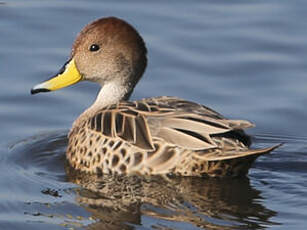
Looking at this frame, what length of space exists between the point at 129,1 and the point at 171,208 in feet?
18.1

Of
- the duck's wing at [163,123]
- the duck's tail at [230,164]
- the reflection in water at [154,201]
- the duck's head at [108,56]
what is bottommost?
the reflection in water at [154,201]

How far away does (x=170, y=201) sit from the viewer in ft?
29.0

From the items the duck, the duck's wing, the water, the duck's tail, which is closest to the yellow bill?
the duck

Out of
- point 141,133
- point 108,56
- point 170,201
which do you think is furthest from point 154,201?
point 108,56

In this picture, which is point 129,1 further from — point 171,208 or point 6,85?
point 171,208

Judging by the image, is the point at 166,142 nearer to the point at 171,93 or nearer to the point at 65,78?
the point at 65,78

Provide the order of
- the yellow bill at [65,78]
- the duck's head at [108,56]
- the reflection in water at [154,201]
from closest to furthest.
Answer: the reflection in water at [154,201] < the duck's head at [108,56] < the yellow bill at [65,78]

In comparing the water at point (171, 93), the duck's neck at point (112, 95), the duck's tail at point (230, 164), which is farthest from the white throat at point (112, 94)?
the duck's tail at point (230, 164)

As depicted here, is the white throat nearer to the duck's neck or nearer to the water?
the duck's neck

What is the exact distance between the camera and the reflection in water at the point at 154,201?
8.36 meters

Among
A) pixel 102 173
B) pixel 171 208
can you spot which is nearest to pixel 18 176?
pixel 102 173

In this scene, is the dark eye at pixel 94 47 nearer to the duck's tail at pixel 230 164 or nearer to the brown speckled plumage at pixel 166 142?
the brown speckled plumage at pixel 166 142

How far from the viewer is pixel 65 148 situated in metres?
10.5

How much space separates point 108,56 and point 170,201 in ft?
6.66
